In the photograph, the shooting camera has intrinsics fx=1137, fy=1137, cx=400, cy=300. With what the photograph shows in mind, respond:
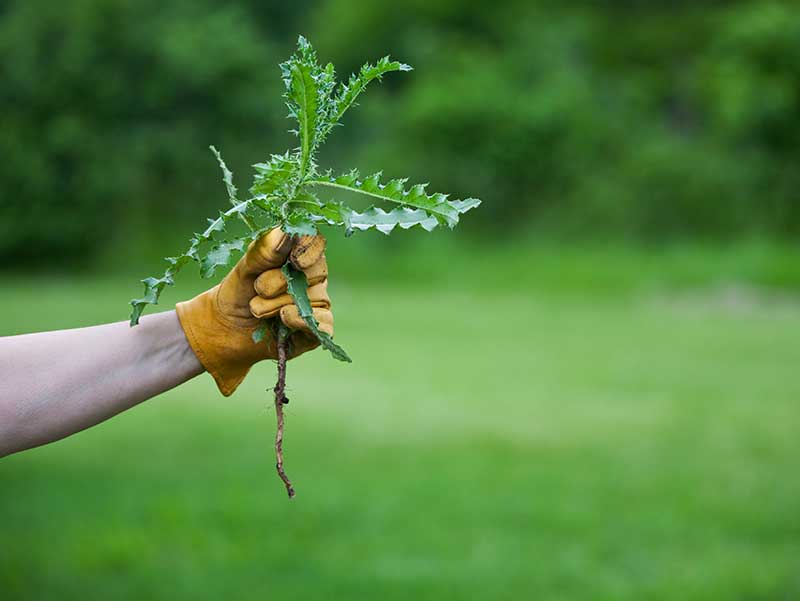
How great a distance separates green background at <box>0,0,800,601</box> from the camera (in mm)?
6238

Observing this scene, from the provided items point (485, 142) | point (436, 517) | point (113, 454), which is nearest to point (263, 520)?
point (436, 517)

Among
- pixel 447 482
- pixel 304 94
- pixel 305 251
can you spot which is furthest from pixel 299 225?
pixel 447 482

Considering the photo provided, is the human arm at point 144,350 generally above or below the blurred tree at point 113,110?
below

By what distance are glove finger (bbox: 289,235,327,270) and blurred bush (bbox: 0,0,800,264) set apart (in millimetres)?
18036

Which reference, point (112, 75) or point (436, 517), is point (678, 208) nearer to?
point (112, 75)

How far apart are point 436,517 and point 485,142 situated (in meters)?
19.8

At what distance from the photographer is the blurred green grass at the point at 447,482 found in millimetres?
5793

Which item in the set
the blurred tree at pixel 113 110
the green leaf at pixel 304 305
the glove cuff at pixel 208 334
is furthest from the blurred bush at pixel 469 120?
the green leaf at pixel 304 305

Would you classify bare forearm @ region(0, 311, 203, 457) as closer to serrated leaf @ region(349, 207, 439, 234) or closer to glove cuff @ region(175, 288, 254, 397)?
glove cuff @ region(175, 288, 254, 397)

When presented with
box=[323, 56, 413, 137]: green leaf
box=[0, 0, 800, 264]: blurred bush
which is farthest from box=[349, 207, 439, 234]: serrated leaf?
box=[0, 0, 800, 264]: blurred bush

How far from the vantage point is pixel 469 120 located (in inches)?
1029

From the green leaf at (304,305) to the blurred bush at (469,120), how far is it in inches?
711

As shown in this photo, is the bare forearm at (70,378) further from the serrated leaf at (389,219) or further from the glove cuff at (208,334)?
the serrated leaf at (389,219)

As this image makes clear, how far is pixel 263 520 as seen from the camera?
6676 mm
